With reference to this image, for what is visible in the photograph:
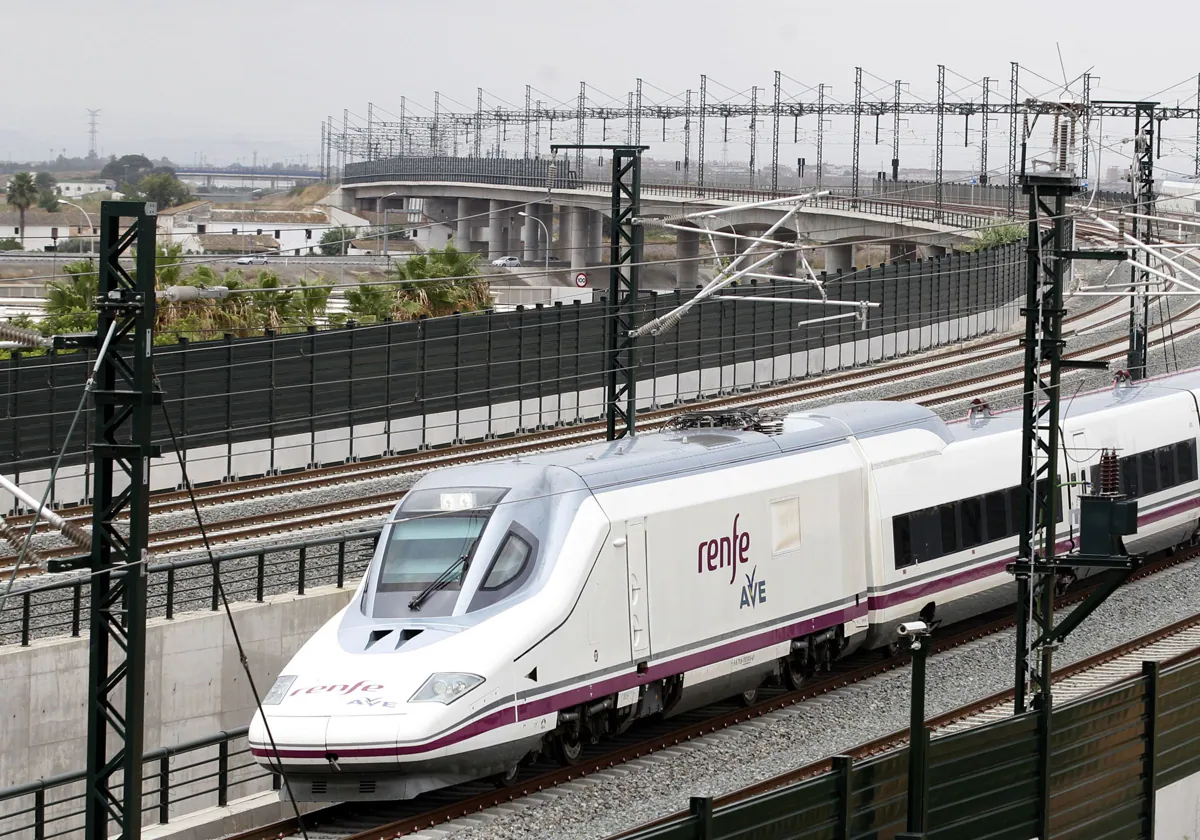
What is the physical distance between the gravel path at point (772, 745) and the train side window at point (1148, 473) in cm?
280

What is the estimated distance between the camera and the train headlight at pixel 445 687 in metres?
15.8

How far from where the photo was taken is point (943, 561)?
23.7 metres

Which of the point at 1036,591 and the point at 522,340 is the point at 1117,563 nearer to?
the point at 1036,591

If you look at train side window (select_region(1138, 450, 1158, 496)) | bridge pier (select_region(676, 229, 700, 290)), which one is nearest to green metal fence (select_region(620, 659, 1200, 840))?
train side window (select_region(1138, 450, 1158, 496))

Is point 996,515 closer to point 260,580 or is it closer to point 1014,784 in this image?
point 260,580

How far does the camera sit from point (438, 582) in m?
17.3

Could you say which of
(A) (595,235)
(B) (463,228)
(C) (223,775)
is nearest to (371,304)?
(C) (223,775)

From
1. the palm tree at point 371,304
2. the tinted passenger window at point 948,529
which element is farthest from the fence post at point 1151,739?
the palm tree at point 371,304

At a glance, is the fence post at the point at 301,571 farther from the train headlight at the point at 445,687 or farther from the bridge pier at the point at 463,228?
the bridge pier at the point at 463,228

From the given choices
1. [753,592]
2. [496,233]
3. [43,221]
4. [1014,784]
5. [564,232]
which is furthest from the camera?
[43,221]

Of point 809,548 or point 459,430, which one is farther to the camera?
point 459,430

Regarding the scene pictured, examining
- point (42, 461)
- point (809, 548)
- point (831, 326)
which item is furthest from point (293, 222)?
point (809, 548)

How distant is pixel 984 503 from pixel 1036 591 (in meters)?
4.60

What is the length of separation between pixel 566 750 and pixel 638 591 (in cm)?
183
